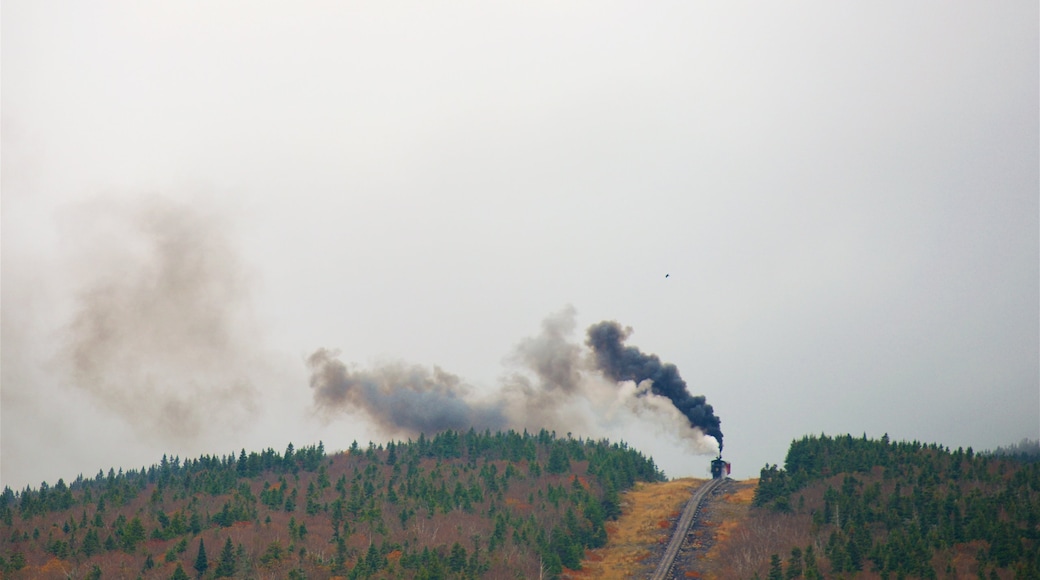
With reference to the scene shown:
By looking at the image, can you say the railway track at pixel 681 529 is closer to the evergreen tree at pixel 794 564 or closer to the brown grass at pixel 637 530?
the brown grass at pixel 637 530

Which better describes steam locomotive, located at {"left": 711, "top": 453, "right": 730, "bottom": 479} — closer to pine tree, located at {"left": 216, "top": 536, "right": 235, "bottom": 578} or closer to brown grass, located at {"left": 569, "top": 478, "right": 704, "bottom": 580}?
brown grass, located at {"left": 569, "top": 478, "right": 704, "bottom": 580}

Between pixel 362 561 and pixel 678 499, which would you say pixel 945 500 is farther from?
pixel 362 561

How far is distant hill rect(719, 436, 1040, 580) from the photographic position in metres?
74.6

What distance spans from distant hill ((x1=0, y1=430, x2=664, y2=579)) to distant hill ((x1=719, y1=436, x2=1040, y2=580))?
1789 centimetres

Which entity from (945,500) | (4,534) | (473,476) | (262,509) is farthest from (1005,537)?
(4,534)

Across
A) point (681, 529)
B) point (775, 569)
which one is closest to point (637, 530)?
point (681, 529)

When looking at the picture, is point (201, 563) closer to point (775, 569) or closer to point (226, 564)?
point (226, 564)

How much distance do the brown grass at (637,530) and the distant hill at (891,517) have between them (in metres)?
8.27

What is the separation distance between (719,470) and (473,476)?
34.9m

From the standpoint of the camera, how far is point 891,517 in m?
84.8

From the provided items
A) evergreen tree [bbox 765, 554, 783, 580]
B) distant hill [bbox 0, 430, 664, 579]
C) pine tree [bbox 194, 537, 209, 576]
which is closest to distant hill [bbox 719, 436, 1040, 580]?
evergreen tree [bbox 765, 554, 783, 580]

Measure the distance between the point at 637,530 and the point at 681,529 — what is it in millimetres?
4730

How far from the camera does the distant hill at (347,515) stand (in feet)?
279

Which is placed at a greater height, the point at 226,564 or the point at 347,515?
the point at 347,515
